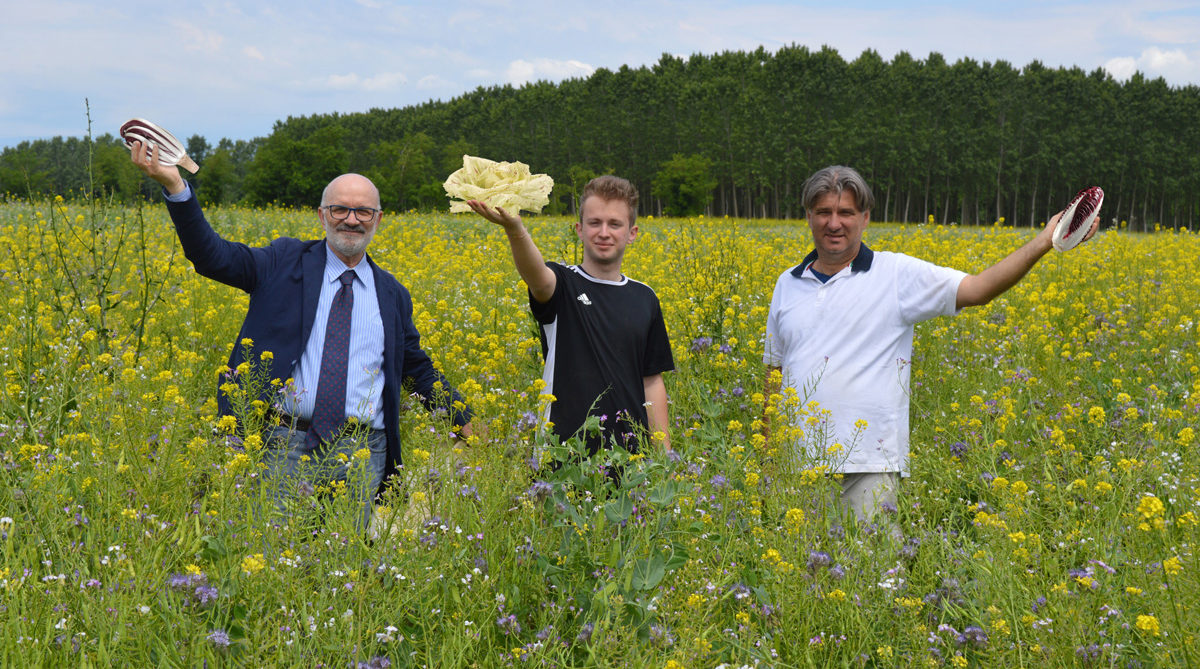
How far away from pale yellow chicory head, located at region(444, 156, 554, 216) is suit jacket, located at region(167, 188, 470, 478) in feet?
4.04

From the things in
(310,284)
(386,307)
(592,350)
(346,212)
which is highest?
(346,212)

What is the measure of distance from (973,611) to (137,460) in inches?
106

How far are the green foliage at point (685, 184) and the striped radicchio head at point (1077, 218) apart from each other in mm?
57442

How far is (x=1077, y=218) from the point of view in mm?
3100

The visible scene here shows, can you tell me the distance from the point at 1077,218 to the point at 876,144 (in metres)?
66.6

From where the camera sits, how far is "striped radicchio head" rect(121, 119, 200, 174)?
3303 millimetres

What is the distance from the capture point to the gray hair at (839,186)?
12.2 feet

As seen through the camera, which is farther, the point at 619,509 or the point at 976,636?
the point at 619,509

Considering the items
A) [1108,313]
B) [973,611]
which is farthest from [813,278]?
[1108,313]

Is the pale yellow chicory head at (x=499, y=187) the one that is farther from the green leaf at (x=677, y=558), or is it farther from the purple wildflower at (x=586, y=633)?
the purple wildflower at (x=586, y=633)

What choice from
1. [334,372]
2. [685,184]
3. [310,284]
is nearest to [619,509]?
[334,372]

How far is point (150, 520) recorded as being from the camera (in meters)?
2.36

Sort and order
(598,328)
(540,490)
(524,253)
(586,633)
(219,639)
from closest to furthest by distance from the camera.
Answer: (219,639) → (586,633) → (540,490) → (524,253) → (598,328)

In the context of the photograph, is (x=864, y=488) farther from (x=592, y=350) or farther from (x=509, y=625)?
(x=509, y=625)
